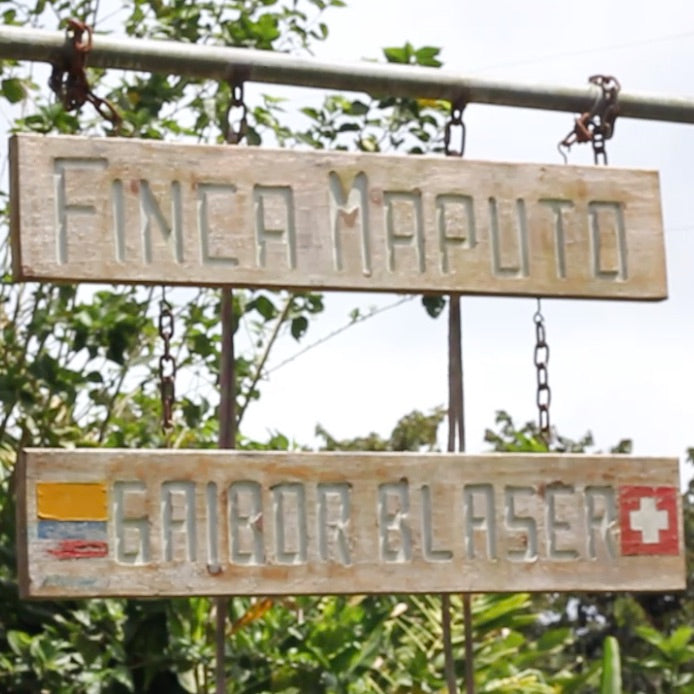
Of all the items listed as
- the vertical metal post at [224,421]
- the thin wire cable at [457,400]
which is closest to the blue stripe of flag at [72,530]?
the vertical metal post at [224,421]

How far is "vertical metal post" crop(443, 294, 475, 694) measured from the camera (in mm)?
3773

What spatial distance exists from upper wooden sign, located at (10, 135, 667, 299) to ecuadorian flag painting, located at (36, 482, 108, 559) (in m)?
0.35

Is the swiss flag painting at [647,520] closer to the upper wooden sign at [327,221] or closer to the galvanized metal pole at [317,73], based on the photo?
the upper wooden sign at [327,221]

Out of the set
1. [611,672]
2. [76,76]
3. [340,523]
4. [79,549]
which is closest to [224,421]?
[340,523]

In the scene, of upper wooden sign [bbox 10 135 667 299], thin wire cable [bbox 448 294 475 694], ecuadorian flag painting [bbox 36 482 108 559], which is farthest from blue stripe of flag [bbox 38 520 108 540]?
thin wire cable [bbox 448 294 475 694]

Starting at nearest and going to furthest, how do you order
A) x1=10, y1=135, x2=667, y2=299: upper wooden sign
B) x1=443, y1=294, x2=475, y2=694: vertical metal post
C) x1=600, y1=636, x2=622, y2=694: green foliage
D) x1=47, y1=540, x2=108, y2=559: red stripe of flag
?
x1=47, y1=540, x2=108, y2=559: red stripe of flag < x1=10, y1=135, x2=667, y2=299: upper wooden sign < x1=443, y1=294, x2=475, y2=694: vertical metal post < x1=600, y1=636, x2=622, y2=694: green foliage

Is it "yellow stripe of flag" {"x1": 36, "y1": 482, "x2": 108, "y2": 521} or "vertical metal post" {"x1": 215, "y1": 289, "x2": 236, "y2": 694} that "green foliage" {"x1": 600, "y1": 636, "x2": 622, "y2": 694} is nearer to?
"vertical metal post" {"x1": 215, "y1": 289, "x2": 236, "y2": 694}

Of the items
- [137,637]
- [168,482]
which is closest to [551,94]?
[168,482]

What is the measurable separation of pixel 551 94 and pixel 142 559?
1.20m

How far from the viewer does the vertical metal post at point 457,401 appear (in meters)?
3.77

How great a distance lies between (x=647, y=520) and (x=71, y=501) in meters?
1.01

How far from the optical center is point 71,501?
3.42 m

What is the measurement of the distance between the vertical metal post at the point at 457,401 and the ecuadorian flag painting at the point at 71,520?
67 cm

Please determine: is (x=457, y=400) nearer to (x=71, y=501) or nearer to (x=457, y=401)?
(x=457, y=401)
